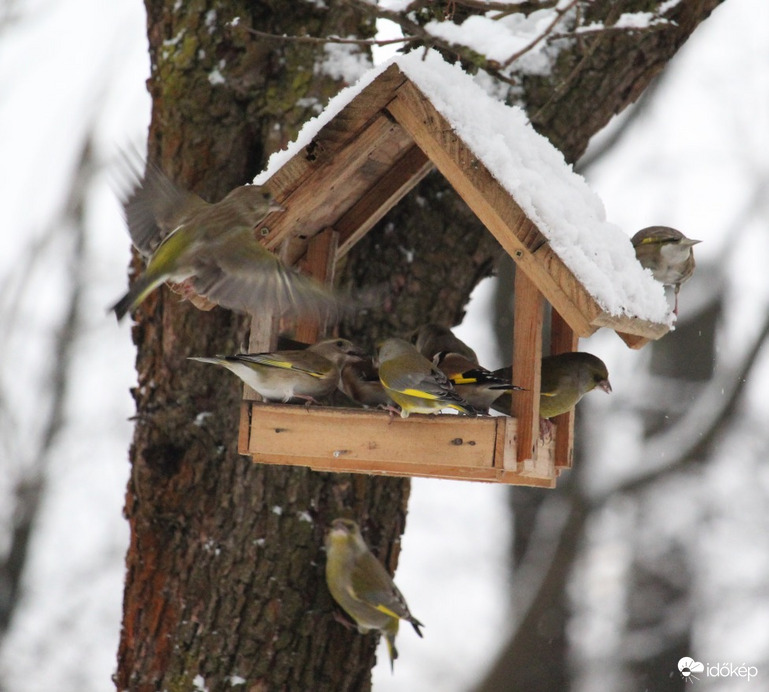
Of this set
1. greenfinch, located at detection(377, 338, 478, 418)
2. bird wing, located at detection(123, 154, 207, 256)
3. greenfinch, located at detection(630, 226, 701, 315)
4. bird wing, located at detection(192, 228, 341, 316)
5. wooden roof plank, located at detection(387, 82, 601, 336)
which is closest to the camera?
wooden roof plank, located at detection(387, 82, 601, 336)

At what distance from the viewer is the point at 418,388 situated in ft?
11.5

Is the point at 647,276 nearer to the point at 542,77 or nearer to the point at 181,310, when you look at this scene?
the point at 542,77

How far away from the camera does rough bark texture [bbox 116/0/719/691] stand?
459 centimetres

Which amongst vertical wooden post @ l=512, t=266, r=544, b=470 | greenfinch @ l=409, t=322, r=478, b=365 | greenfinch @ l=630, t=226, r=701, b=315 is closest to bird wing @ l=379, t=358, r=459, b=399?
vertical wooden post @ l=512, t=266, r=544, b=470

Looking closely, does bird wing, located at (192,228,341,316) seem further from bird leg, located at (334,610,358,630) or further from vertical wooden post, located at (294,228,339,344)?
bird leg, located at (334,610,358,630)

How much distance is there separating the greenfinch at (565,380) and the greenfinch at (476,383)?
73 millimetres

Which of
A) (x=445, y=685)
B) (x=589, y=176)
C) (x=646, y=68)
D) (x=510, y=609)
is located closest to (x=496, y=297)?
(x=589, y=176)

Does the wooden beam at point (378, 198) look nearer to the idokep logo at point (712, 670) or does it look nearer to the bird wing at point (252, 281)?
the bird wing at point (252, 281)

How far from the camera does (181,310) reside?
4.76 metres

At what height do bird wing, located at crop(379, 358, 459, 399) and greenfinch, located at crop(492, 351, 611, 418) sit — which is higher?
greenfinch, located at crop(492, 351, 611, 418)

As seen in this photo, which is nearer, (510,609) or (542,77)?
(542,77)

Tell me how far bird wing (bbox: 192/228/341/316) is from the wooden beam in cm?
94

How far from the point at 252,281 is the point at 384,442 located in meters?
0.74

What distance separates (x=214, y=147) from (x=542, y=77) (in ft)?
5.56
